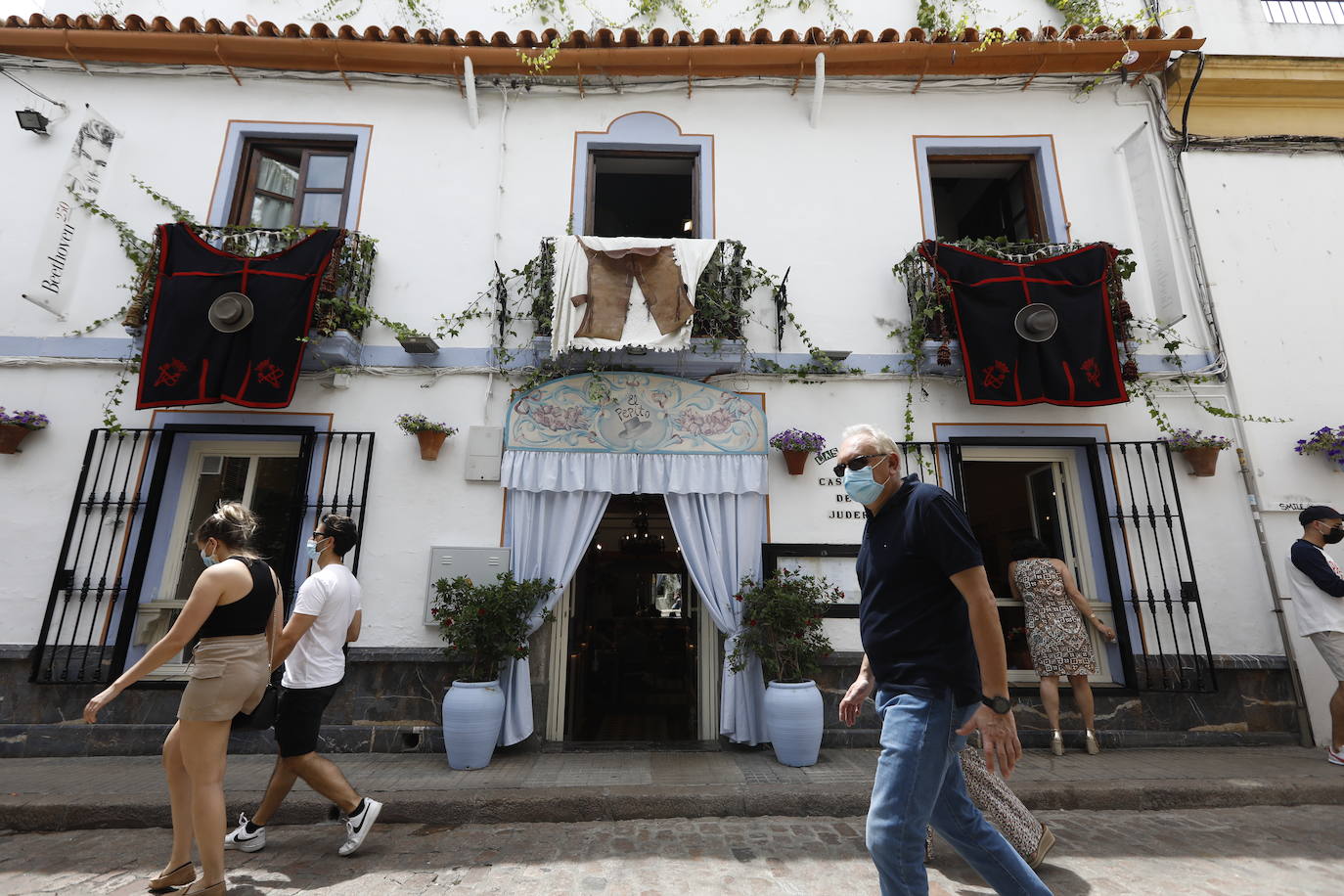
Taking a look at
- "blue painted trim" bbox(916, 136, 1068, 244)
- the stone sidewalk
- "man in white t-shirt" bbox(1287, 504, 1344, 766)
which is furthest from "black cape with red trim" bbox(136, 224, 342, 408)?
"man in white t-shirt" bbox(1287, 504, 1344, 766)

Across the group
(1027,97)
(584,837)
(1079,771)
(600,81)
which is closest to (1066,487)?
(1079,771)

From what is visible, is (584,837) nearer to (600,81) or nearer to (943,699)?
(943,699)

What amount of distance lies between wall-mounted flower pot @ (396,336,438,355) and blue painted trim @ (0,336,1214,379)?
94 mm

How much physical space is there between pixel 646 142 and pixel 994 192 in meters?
4.23

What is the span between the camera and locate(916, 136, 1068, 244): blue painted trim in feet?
21.7

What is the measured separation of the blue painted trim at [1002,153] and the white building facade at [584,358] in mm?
33

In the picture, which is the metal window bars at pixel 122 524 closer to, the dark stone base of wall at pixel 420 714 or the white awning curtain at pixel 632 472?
the dark stone base of wall at pixel 420 714

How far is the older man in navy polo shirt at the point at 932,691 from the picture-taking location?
2094 mm

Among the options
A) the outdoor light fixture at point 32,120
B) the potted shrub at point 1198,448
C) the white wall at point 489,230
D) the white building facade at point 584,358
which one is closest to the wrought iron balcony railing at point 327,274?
the white building facade at point 584,358

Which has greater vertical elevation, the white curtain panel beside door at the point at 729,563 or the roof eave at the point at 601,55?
the roof eave at the point at 601,55

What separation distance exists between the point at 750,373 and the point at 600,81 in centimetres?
374

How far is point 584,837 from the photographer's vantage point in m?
3.68

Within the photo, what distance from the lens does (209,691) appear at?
9.46 ft

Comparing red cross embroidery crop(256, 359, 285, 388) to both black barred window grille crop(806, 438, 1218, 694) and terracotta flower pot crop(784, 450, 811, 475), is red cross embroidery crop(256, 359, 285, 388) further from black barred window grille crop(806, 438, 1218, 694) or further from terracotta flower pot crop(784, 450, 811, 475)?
black barred window grille crop(806, 438, 1218, 694)
